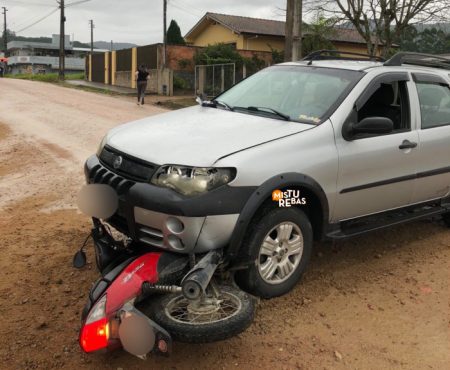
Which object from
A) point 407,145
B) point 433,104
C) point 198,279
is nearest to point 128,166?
point 198,279

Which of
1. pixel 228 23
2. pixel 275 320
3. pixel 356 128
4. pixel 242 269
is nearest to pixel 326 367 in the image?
pixel 275 320

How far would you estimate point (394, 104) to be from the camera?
4.63 meters

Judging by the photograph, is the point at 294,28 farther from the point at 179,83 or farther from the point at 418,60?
the point at 179,83

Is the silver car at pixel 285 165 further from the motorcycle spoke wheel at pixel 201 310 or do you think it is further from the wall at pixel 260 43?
the wall at pixel 260 43

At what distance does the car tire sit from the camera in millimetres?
3510

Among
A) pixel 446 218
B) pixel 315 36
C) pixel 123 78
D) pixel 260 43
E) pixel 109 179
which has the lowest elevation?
pixel 446 218

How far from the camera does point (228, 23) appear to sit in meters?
36.5

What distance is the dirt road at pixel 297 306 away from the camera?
3168 millimetres

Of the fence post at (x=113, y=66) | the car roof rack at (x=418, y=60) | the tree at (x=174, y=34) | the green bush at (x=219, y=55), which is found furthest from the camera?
the tree at (x=174, y=34)

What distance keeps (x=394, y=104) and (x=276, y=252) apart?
192cm

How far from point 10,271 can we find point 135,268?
155 cm

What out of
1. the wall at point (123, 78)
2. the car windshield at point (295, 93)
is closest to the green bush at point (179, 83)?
the wall at point (123, 78)

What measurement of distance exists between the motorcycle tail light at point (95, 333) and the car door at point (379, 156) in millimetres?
1995

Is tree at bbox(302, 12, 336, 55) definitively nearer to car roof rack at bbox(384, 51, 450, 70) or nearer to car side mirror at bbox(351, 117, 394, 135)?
car roof rack at bbox(384, 51, 450, 70)
